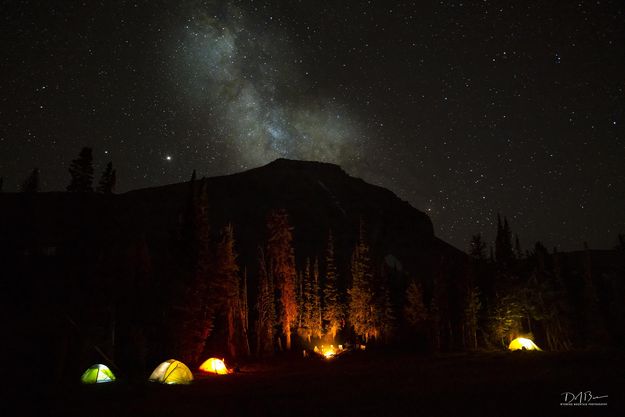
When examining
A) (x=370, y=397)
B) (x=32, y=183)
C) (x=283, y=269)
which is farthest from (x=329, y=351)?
(x=32, y=183)

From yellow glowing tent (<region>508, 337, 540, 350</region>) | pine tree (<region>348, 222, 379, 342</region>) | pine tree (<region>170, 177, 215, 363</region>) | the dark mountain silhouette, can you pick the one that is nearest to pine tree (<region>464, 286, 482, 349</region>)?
yellow glowing tent (<region>508, 337, 540, 350</region>)

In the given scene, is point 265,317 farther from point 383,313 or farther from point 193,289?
point 193,289

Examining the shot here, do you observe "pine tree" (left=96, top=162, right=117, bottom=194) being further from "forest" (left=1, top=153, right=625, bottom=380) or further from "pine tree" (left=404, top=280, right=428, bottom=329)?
"pine tree" (left=404, top=280, right=428, bottom=329)

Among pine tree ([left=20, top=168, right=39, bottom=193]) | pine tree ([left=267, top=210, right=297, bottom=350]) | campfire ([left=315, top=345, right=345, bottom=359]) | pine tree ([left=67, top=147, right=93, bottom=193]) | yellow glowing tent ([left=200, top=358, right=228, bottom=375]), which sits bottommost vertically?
campfire ([left=315, top=345, right=345, bottom=359])

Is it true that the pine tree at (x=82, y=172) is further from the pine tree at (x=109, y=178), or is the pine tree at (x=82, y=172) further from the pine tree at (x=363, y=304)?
the pine tree at (x=363, y=304)

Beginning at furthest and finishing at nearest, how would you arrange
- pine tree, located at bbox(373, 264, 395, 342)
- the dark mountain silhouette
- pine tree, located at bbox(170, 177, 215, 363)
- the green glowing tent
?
the dark mountain silhouette < pine tree, located at bbox(373, 264, 395, 342) < pine tree, located at bbox(170, 177, 215, 363) < the green glowing tent

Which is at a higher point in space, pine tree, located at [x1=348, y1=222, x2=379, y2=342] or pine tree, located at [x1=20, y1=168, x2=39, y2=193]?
pine tree, located at [x1=20, y1=168, x2=39, y2=193]

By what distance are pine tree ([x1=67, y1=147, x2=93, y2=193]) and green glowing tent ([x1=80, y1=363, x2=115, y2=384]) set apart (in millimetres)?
34118

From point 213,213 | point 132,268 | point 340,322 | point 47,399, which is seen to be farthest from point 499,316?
point 213,213

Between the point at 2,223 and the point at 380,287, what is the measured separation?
52.3 metres

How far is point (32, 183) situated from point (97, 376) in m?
89.8

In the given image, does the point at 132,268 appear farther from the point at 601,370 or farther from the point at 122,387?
the point at 601,370
